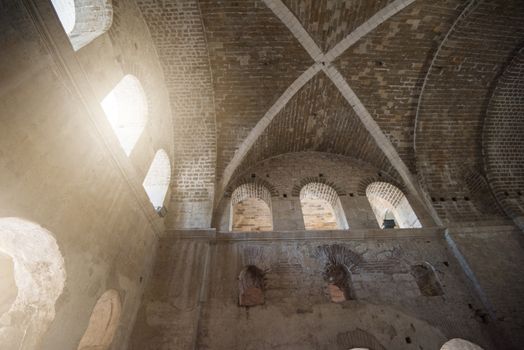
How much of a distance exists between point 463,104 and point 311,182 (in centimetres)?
478

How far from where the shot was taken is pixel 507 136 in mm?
7648

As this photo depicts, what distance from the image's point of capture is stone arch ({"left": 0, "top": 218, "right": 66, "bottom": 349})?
250cm

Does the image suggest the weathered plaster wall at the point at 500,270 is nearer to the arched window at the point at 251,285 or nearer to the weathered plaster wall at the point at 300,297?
the weathered plaster wall at the point at 300,297

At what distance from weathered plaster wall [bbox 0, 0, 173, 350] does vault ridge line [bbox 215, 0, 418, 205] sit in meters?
2.76

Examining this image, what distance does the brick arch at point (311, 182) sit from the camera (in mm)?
7160

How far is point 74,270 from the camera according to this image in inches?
122

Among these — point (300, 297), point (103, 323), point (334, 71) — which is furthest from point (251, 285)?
point (334, 71)

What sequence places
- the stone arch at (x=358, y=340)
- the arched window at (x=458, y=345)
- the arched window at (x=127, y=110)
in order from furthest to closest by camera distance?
the arched window at (x=127, y=110) → the arched window at (x=458, y=345) → the stone arch at (x=358, y=340)

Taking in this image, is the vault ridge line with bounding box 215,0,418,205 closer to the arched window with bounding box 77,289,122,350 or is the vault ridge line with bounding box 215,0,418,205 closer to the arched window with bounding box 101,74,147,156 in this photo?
the arched window with bounding box 101,74,147,156

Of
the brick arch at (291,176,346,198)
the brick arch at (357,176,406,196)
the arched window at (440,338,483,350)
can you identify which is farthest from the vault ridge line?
the arched window at (440,338,483,350)

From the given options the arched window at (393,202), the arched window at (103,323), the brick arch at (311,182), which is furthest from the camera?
the brick arch at (311,182)

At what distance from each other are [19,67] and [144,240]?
3291 mm

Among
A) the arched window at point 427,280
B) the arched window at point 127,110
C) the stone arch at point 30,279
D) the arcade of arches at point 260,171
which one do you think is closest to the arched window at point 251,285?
the arcade of arches at point 260,171

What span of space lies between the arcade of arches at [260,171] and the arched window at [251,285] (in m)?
0.04
